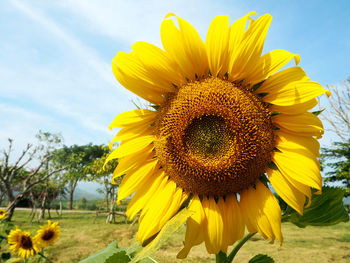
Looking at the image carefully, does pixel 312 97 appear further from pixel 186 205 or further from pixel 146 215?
pixel 146 215

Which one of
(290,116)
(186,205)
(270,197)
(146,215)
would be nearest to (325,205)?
(270,197)

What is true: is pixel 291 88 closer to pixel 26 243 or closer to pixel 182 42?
pixel 182 42

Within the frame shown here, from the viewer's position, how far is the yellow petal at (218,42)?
40.2 inches

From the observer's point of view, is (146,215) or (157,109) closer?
(146,215)

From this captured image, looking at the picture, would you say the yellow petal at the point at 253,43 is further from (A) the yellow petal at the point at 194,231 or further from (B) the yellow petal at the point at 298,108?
(A) the yellow petal at the point at 194,231

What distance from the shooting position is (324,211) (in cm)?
111

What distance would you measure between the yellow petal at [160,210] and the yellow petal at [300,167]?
432 millimetres

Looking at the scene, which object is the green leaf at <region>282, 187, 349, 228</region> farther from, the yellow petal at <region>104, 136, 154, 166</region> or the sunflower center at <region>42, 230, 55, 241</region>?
the sunflower center at <region>42, 230, 55, 241</region>

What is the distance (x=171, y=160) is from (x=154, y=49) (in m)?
0.49

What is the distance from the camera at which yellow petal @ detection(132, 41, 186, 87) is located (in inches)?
42.6

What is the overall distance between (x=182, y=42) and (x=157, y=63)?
5.4 inches

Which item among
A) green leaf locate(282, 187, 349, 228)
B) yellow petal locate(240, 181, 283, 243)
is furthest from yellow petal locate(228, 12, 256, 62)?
green leaf locate(282, 187, 349, 228)

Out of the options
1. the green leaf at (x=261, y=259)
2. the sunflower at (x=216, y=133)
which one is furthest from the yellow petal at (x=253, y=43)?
the green leaf at (x=261, y=259)

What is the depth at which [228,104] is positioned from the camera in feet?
3.65
